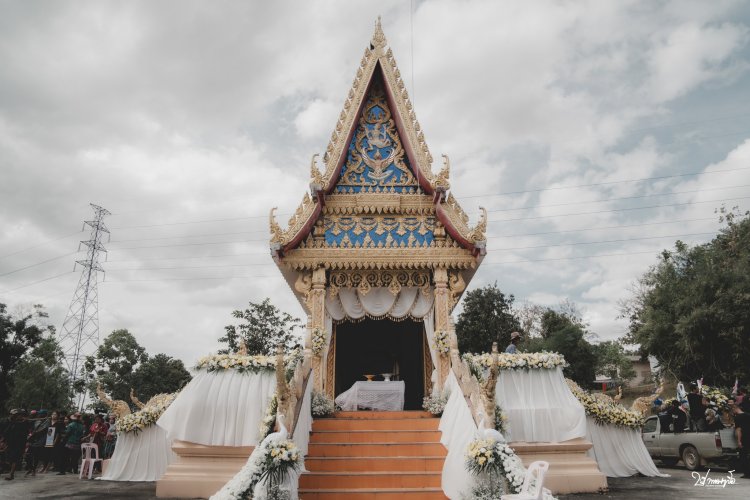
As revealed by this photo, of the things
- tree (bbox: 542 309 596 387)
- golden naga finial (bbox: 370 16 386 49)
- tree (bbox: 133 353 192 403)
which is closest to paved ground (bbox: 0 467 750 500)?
golden naga finial (bbox: 370 16 386 49)

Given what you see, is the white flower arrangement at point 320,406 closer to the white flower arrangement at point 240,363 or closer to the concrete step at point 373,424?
the concrete step at point 373,424

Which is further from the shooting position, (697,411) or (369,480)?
(697,411)

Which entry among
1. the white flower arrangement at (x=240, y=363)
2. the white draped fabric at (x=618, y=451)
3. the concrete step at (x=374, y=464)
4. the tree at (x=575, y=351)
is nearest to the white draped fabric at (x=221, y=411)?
the white flower arrangement at (x=240, y=363)

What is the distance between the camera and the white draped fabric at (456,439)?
18.9 ft

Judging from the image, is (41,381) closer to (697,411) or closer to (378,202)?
(378,202)

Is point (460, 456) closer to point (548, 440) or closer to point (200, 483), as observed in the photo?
point (548, 440)

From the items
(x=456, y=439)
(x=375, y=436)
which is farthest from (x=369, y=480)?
(x=456, y=439)

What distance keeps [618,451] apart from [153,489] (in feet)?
28.1

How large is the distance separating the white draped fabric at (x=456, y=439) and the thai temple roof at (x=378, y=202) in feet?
10.2

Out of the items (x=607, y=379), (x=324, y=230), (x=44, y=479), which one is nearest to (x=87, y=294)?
(x=44, y=479)

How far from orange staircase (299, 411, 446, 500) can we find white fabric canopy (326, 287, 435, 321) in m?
2.43

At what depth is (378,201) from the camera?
10.2 meters

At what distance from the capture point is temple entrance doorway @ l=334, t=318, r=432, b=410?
12.6m

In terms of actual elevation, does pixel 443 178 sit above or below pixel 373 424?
above
